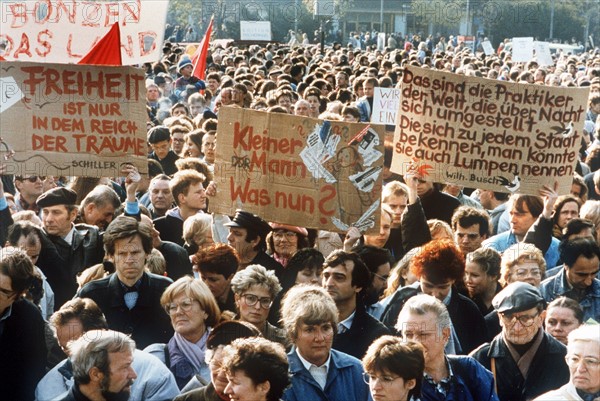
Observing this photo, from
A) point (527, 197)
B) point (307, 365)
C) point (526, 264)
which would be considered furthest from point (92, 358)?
point (527, 197)

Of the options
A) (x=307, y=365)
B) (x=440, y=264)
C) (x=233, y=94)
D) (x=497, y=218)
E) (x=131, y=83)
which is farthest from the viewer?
(x=233, y=94)

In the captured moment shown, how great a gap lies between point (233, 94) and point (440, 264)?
345 inches

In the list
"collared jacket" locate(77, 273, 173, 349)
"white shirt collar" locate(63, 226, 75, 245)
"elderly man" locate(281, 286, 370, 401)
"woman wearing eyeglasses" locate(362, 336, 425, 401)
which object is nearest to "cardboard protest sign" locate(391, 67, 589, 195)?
"white shirt collar" locate(63, 226, 75, 245)

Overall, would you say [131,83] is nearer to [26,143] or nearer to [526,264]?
[26,143]

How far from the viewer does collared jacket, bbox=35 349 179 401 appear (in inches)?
226

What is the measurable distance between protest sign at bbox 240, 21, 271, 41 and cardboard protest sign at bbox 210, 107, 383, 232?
22.6 meters

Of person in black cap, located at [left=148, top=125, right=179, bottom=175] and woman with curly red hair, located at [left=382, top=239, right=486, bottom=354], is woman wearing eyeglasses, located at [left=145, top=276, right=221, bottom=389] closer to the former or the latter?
woman with curly red hair, located at [left=382, top=239, right=486, bottom=354]

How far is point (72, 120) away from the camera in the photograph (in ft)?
28.3

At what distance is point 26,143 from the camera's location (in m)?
8.57

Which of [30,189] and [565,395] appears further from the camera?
[30,189]

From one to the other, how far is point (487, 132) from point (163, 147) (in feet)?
14.0

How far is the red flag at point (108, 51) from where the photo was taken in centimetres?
1012

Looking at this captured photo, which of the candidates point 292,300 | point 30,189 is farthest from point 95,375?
point 30,189

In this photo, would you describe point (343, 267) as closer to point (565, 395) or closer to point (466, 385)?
point (466, 385)
